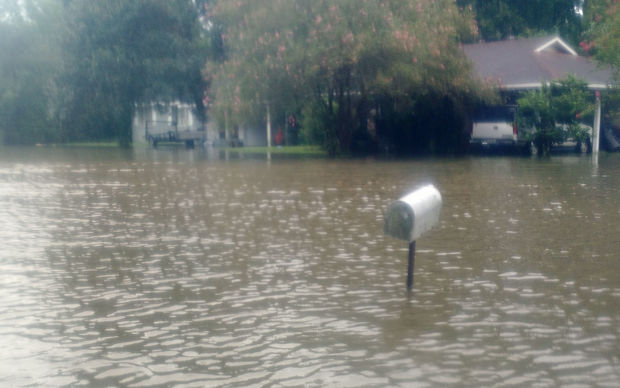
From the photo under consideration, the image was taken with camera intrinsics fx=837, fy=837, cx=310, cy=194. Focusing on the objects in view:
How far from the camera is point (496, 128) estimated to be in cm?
3388

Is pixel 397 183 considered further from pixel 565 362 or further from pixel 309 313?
pixel 565 362

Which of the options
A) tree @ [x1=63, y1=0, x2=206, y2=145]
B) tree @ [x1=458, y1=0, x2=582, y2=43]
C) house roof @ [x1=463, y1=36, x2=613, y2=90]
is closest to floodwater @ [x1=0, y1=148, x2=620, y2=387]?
house roof @ [x1=463, y1=36, x2=613, y2=90]

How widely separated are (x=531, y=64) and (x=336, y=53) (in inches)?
440

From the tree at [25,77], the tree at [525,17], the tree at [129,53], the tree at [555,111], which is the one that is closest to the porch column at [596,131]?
the tree at [555,111]

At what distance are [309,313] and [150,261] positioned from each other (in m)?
2.94

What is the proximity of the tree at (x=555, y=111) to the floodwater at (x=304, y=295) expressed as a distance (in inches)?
674

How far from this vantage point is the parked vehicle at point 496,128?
3322cm

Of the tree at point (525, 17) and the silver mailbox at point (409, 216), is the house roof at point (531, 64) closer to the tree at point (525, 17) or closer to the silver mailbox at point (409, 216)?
the tree at point (525, 17)

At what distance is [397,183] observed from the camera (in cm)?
1845

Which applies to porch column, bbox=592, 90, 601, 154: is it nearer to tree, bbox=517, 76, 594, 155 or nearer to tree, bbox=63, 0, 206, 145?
tree, bbox=517, 76, 594, 155

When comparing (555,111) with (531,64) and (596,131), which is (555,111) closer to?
(596,131)

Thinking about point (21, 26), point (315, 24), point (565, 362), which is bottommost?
point (565, 362)

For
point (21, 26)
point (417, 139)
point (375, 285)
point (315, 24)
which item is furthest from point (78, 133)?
point (375, 285)

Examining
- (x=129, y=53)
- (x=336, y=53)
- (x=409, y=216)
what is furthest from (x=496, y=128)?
(x=409, y=216)
